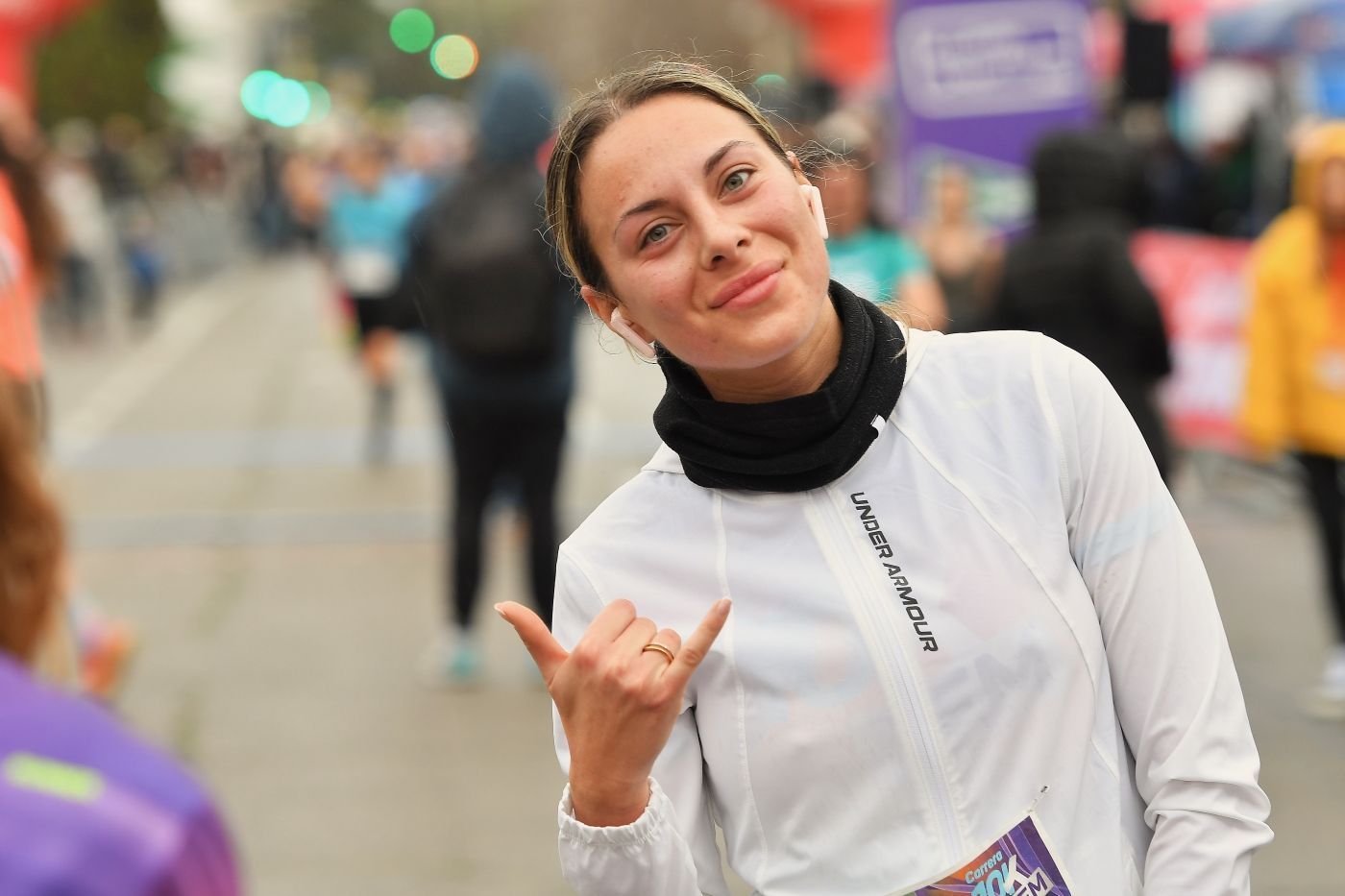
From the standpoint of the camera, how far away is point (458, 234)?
5.95m

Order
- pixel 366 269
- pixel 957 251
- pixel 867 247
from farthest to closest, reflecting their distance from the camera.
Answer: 1. pixel 366 269
2. pixel 957 251
3. pixel 867 247

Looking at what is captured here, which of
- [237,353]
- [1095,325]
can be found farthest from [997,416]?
[237,353]

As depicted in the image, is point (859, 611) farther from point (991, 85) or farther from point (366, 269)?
point (366, 269)

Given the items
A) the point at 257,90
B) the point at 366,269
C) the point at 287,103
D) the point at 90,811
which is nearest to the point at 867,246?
the point at 366,269

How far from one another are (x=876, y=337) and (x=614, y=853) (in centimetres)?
65

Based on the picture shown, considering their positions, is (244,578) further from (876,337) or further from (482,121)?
(876,337)

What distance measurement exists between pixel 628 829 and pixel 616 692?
0.17m

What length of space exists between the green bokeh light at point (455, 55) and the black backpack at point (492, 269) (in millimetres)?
72962

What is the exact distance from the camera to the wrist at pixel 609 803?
1809mm

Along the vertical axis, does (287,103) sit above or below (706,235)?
below

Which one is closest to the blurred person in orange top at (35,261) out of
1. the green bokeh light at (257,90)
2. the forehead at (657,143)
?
the forehead at (657,143)

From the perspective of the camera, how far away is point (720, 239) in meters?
1.90

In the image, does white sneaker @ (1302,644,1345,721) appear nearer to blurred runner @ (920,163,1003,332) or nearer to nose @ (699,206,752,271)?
blurred runner @ (920,163,1003,332)

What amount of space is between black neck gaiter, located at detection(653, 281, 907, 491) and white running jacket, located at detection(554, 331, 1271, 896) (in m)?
0.03
